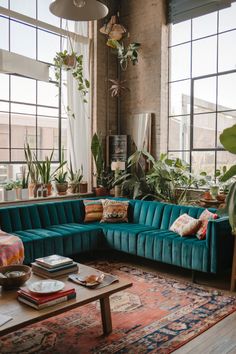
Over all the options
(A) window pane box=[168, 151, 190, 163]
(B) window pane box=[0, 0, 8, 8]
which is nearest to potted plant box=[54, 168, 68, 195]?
(A) window pane box=[168, 151, 190, 163]

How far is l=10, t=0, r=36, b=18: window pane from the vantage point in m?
5.37

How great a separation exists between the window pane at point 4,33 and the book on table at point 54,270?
3.67 m

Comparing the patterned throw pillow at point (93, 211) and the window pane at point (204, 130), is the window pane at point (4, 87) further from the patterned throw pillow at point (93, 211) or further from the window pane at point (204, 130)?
the window pane at point (204, 130)

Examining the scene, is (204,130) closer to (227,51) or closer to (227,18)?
(227,51)

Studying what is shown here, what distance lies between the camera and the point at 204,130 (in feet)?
18.5

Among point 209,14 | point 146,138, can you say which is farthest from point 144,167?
point 209,14

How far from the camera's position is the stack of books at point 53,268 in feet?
9.07

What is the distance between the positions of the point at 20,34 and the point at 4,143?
1.67 meters

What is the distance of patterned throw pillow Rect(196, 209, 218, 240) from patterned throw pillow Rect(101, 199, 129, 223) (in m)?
1.27

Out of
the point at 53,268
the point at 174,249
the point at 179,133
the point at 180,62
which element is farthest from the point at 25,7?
the point at 53,268

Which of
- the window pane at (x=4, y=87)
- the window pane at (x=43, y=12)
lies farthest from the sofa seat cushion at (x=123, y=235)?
the window pane at (x=43, y=12)

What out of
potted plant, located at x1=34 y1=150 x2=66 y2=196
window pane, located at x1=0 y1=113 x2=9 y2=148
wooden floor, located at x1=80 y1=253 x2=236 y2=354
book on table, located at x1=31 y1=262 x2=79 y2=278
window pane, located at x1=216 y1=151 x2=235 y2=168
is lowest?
wooden floor, located at x1=80 y1=253 x2=236 y2=354

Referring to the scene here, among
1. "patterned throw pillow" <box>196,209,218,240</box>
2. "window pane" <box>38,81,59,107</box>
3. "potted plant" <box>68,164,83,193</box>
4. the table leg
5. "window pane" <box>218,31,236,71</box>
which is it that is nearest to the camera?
the table leg

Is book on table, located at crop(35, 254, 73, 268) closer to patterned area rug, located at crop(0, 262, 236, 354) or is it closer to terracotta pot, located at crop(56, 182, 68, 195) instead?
patterned area rug, located at crop(0, 262, 236, 354)
